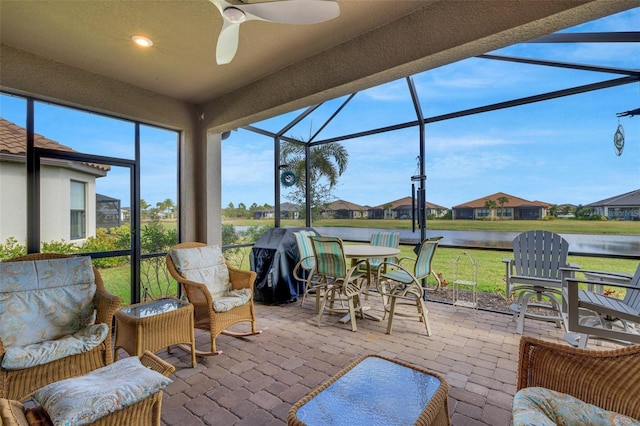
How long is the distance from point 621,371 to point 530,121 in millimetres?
3675

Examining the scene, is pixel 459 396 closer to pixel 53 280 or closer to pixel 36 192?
pixel 53 280

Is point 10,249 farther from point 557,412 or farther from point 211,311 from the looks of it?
point 557,412

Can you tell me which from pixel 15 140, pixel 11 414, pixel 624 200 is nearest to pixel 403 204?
pixel 624 200

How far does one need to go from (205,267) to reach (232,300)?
2.03 ft

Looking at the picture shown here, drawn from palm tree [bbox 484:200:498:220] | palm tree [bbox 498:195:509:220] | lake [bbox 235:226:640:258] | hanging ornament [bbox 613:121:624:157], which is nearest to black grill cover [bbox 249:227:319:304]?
lake [bbox 235:226:640:258]

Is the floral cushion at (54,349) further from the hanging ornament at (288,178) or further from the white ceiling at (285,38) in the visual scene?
the hanging ornament at (288,178)

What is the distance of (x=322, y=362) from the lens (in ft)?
8.47

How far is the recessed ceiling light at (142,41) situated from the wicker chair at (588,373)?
370 cm

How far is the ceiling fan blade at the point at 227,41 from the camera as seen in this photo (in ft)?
6.82

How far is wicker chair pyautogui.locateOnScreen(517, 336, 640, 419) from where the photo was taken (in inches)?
48.2

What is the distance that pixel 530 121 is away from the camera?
3941 mm

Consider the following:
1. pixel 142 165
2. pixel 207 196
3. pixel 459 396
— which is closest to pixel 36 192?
pixel 142 165

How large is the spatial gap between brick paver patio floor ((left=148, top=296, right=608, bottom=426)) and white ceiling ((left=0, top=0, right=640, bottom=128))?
8.55 ft

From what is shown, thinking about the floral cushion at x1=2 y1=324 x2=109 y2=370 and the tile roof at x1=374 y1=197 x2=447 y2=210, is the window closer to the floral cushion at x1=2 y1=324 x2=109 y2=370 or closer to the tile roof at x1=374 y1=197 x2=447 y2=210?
the floral cushion at x1=2 y1=324 x2=109 y2=370
